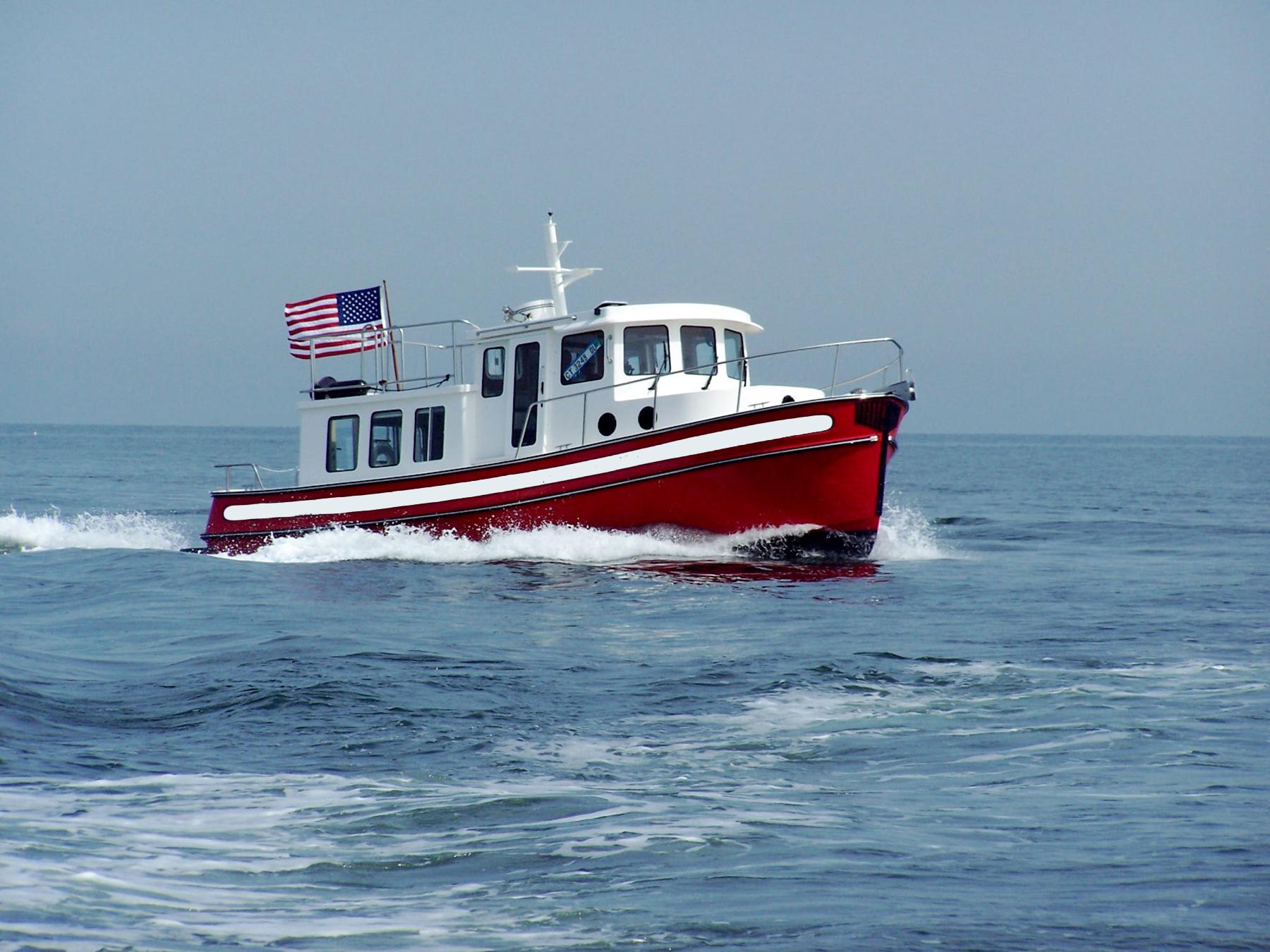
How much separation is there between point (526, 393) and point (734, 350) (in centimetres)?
289

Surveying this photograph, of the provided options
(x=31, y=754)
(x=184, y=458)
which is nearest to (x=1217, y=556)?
(x=31, y=754)

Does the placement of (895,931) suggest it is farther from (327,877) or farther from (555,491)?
(555,491)

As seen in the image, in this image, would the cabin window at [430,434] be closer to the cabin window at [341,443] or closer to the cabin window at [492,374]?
the cabin window at [492,374]

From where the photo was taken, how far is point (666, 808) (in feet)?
19.4

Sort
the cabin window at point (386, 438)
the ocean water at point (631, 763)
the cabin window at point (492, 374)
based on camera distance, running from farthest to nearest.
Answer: the cabin window at point (386, 438) < the cabin window at point (492, 374) < the ocean water at point (631, 763)

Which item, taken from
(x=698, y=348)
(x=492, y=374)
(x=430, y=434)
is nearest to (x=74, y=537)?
(x=430, y=434)

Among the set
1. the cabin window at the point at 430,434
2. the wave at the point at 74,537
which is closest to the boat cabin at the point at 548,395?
the cabin window at the point at 430,434

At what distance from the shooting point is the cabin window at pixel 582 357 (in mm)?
16391

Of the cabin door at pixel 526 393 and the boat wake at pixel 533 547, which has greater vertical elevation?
the cabin door at pixel 526 393

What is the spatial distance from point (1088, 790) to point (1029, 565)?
12446 mm

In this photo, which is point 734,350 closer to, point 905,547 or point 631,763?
point 905,547

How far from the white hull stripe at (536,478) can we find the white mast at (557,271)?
9.94 ft

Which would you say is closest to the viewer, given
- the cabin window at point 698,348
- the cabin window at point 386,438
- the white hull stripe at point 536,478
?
the white hull stripe at point 536,478

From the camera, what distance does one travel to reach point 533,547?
1620 centimetres
